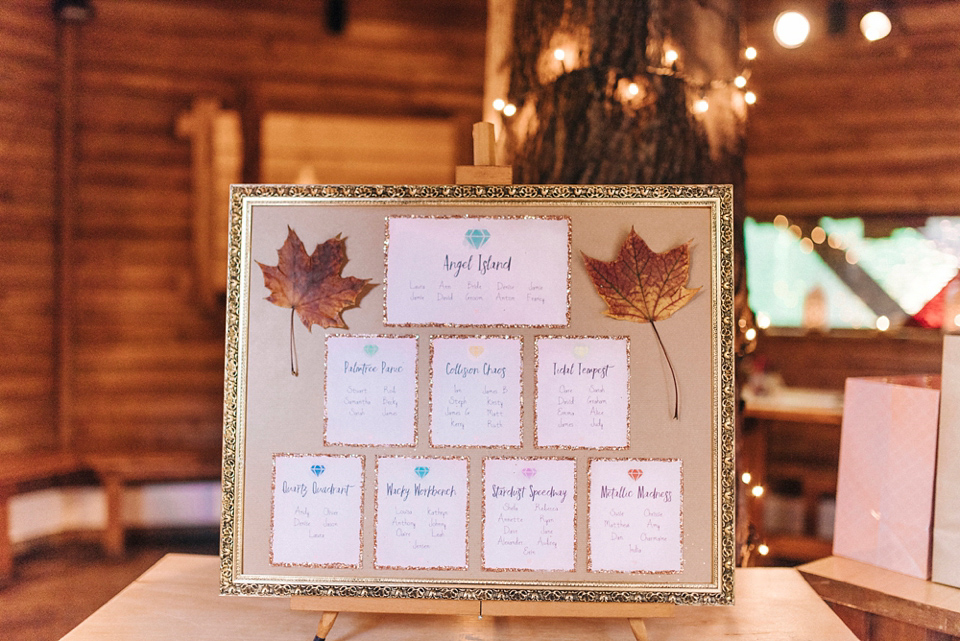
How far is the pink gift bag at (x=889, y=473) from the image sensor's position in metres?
1.12

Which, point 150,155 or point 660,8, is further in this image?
point 150,155

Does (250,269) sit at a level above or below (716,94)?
below

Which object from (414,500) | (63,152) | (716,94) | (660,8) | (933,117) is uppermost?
(933,117)

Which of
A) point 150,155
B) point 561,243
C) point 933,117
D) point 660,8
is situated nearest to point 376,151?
point 150,155

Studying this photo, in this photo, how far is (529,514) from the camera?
38.0 inches

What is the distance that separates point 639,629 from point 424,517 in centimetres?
41

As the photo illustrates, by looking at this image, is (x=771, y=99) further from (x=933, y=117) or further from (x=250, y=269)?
(x=250, y=269)

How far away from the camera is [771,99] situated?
3.75 m

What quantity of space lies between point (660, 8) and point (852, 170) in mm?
3211

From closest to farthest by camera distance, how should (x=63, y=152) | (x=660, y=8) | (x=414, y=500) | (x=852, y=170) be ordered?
(x=414, y=500) < (x=660, y=8) < (x=63, y=152) < (x=852, y=170)

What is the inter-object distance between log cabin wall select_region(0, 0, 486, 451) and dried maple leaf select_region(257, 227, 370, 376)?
277 centimetres

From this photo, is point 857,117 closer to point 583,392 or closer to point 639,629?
point 583,392

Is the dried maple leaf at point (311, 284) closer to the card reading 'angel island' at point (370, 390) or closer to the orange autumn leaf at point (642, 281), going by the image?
the card reading 'angel island' at point (370, 390)

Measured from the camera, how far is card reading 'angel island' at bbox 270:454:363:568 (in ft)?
3.18
